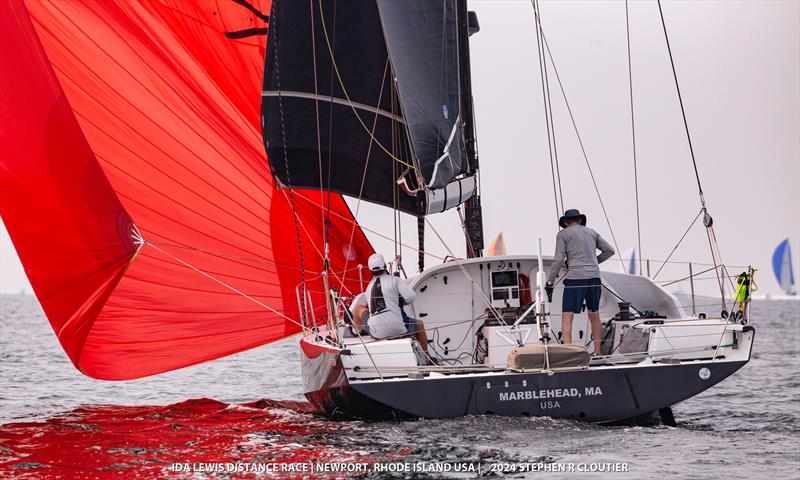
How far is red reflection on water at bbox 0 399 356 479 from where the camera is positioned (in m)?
7.45

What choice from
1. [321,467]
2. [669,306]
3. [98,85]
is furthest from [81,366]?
[669,306]

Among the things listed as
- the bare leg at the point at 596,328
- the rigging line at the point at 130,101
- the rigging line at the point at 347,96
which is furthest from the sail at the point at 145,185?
the bare leg at the point at 596,328

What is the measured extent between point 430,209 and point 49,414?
474 centimetres

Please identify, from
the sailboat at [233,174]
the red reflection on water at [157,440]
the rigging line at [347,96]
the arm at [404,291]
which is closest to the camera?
the red reflection on water at [157,440]

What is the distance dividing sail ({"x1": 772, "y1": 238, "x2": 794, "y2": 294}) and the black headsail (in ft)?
243

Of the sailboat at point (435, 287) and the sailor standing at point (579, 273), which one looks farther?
the sailor standing at point (579, 273)

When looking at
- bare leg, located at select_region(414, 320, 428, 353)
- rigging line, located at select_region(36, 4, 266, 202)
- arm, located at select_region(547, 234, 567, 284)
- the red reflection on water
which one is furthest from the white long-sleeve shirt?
rigging line, located at select_region(36, 4, 266, 202)

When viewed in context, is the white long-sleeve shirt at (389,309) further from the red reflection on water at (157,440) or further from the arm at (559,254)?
the arm at (559,254)

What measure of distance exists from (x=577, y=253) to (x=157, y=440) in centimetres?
394

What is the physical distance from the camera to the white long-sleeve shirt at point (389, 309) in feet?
29.9

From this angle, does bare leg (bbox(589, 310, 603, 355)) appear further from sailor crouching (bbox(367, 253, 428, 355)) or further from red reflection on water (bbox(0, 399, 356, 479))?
red reflection on water (bbox(0, 399, 356, 479))

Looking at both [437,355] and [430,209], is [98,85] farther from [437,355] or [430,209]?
[437,355]

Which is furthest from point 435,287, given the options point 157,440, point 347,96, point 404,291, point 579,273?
point 157,440

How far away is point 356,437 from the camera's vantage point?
8023 mm
